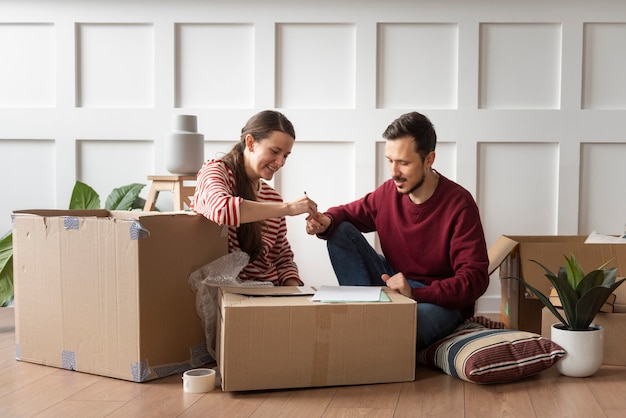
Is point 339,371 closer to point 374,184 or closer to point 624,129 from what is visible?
point 374,184

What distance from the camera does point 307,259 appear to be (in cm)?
332

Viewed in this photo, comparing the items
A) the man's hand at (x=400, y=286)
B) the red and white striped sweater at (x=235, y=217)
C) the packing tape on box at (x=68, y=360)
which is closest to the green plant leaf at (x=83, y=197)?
the red and white striped sweater at (x=235, y=217)

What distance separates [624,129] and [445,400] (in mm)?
1867

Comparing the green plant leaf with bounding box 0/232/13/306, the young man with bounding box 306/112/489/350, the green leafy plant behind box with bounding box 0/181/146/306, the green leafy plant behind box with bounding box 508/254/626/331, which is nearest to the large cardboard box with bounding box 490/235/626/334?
the young man with bounding box 306/112/489/350

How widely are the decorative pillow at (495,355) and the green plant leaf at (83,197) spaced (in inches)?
62.9

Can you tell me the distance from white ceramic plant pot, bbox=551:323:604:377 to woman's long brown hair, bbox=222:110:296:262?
1008 mm

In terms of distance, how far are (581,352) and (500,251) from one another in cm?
69

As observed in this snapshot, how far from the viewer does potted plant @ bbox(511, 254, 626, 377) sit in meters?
2.09

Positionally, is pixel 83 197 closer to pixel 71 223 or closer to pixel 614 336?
pixel 71 223

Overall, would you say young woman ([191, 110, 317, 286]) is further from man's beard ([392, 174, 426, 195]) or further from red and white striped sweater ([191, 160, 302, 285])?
man's beard ([392, 174, 426, 195])

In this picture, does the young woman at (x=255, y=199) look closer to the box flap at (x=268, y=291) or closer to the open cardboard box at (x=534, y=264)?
the box flap at (x=268, y=291)

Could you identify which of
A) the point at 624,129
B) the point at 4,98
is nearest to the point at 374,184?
the point at 624,129

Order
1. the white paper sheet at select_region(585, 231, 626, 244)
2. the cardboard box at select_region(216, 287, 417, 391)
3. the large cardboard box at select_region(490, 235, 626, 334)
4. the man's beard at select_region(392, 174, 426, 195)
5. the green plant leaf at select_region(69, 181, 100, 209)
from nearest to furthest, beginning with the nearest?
the cardboard box at select_region(216, 287, 417, 391), the man's beard at select_region(392, 174, 426, 195), the large cardboard box at select_region(490, 235, 626, 334), the white paper sheet at select_region(585, 231, 626, 244), the green plant leaf at select_region(69, 181, 100, 209)

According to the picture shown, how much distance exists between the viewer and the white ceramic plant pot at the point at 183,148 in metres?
2.84
